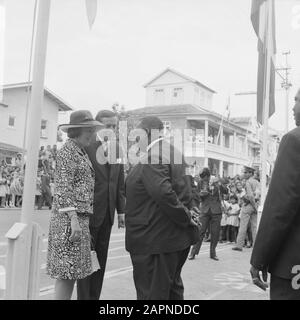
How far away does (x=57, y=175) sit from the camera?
12.4 ft

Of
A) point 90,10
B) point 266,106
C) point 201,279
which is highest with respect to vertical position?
point 90,10

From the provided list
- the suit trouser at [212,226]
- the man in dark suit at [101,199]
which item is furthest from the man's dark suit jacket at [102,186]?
the suit trouser at [212,226]

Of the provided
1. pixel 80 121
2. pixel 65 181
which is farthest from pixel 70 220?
pixel 80 121

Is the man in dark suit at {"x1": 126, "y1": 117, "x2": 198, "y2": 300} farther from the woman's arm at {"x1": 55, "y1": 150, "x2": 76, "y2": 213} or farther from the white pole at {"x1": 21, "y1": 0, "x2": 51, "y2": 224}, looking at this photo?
the white pole at {"x1": 21, "y1": 0, "x2": 51, "y2": 224}

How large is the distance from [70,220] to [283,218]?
Result: 1.75 metres

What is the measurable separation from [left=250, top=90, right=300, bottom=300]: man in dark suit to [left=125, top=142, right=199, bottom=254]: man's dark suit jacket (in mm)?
1253

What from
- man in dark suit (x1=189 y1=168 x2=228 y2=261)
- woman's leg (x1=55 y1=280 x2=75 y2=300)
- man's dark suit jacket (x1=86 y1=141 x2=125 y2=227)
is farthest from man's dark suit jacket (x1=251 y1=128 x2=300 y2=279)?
man in dark suit (x1=189 y1=168 x2=228 y2=261)

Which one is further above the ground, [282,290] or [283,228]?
[283,228]

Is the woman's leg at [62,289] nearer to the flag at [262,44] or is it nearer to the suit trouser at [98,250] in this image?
the suit trouser at [98,250]

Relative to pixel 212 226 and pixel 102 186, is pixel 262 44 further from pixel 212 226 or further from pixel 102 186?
pixel 102 186

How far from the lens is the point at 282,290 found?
2625mm
